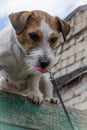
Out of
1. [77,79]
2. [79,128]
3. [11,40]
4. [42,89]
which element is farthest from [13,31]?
[77,79]

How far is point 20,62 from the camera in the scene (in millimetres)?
3814

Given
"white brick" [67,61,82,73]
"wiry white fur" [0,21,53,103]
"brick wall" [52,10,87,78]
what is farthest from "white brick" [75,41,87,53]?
"wiry white fur" [0,21,53,103]

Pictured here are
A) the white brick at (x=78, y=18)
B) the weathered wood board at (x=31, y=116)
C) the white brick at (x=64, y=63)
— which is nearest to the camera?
the weathered wood board at (x=31, y=116)

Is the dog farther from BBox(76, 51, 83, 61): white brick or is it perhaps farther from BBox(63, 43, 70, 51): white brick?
BBox(63, 43, 70, 51): white brick

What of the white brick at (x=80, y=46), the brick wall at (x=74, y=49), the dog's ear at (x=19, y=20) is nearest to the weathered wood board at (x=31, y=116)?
the dog's ear at (x=19, y=20)

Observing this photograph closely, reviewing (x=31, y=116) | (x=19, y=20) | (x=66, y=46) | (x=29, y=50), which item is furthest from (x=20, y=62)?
(x=66, y=46)

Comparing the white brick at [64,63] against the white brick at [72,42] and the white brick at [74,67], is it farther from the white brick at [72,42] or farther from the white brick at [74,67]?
the white brick at [72,42]

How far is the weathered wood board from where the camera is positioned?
322cm

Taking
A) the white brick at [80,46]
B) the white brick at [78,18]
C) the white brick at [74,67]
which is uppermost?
the white brick at [78,18]

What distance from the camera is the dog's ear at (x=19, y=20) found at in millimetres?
3646

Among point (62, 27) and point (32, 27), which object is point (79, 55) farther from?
point (32, 27)

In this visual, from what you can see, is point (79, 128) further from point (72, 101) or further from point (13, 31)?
point (72, 101)

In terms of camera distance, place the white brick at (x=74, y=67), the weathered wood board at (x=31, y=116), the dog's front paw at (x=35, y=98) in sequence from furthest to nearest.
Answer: the white brick at (x=74, y=67) < the dog's front paw at (x=35, y=98) < the weathered wood board at (x=31, y=116)

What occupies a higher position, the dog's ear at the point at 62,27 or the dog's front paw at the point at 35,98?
the dog's ear at the point at 62,27
